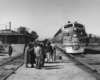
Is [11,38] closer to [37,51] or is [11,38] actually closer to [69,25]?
[69,25]

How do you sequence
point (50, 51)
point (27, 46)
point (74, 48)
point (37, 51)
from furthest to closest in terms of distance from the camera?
point (74, 48), point (50, 51), point (27, 46), point (37, 51)

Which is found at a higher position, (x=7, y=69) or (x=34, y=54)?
(x=34, y=54)

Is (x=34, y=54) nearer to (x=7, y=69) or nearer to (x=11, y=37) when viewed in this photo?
(x=7, y=69)

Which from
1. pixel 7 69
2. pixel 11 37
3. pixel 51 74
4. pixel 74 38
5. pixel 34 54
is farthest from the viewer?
pixel 11 37

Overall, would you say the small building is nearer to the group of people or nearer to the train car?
the train car

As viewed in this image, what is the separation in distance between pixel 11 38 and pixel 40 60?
49.5m

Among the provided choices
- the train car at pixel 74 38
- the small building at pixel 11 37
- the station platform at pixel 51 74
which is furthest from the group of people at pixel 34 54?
the small building at pixel 11 37

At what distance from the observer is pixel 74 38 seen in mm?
20281

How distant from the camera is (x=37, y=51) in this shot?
1034 centimetres

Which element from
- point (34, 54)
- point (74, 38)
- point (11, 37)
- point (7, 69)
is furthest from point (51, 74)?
point (11, 37)

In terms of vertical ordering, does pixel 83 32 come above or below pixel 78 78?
above

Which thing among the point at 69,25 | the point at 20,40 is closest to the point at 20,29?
the point at 20,40

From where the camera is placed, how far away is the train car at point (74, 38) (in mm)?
20078

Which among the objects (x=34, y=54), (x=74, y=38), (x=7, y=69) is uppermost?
(x=74, y=38)
